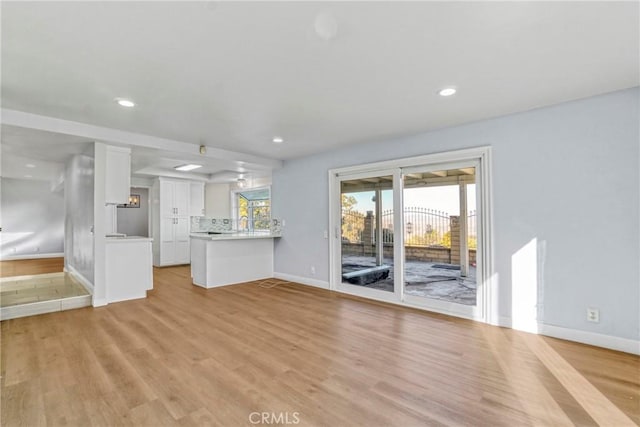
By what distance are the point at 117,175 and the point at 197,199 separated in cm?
396

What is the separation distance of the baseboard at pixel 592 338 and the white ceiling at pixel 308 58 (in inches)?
90.3

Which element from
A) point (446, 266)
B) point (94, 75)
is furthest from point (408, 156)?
point (94, 75)

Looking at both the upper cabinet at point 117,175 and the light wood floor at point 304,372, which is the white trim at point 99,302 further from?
the upper cabinet at point 117,175

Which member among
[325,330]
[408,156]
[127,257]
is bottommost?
[325,330]

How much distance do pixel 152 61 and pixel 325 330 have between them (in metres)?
2.94

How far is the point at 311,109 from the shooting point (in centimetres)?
326

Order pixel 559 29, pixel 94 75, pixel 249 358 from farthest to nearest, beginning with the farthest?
1. pixel 249 358
2. pixel 94 75
3. pixel 559 29

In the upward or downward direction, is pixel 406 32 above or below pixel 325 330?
above

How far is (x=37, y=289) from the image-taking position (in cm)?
483

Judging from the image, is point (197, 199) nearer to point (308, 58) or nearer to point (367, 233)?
point (367, 233)

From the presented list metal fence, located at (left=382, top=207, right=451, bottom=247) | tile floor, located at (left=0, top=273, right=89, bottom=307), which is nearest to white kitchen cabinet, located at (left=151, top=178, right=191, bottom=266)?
tile floor, located at (left=0, top=273, right=89, bottom=307)

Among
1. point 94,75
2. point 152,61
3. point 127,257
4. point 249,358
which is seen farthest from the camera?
point 127,257

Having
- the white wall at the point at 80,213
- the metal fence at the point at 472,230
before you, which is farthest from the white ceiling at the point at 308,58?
the white wall at the point at 80,213

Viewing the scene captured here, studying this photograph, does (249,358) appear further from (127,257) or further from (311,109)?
(127,257)
